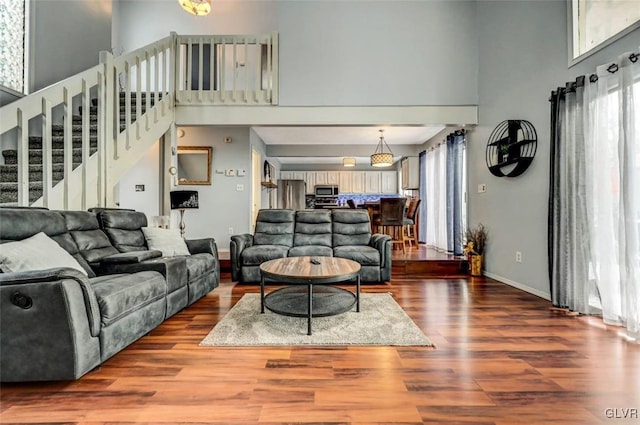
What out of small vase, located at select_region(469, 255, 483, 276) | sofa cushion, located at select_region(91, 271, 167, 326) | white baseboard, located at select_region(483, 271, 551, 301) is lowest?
white baseboard, located at select_region(483, 271, 551, 301)

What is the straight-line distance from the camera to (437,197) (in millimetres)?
6582

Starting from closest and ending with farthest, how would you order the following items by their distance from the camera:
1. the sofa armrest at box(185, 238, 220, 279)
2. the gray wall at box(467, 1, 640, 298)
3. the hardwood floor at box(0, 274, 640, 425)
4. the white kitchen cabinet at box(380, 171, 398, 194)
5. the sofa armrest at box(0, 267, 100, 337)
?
the hardwood floor at box(0, 274, 640, 425) < the sofa armrest at box(0, 267, 100, 337) < the gray wall at box(467, 1, 640, 298) < the sofa armrest at box(185, 238, 220, 279) < the white kitchen cabinet at box(380, 171, 398, 194)

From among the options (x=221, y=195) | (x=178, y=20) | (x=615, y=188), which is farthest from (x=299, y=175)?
(x=615, y=188)

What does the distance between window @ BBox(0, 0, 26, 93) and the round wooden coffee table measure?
407 cm

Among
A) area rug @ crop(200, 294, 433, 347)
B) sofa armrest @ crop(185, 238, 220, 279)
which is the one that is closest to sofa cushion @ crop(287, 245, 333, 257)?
sofa armrest @ crop(185, 238, 220, 279)

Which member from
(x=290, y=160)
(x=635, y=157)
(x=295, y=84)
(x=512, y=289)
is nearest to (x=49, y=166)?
(x=295, y=84)

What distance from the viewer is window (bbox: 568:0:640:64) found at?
2.54 meters

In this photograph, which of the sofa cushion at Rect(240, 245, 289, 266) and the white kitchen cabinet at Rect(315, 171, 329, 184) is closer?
the sofa cushion at Rect(240, 245, 289, 266)

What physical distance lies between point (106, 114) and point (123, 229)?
4.56ft

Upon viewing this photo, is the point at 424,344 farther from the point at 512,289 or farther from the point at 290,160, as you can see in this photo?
the point at 290,160

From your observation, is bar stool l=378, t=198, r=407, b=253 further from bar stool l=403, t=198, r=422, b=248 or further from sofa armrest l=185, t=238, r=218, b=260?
sofa armrest l=185, t=238, r=218, b=260

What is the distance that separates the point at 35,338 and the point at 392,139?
6.92 meters

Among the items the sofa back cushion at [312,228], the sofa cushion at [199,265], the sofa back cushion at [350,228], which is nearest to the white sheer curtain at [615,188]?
the sofa back cushion at [350,228]

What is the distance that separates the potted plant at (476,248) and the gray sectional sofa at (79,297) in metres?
3.69
